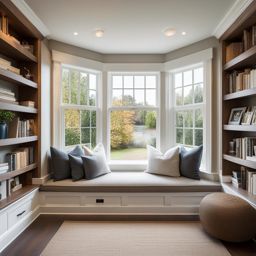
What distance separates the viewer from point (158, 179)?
2980 millimetres

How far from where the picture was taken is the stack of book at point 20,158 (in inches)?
94.1

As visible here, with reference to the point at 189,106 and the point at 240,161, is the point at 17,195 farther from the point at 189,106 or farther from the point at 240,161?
the point at 189,106

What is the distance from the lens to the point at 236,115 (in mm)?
2688

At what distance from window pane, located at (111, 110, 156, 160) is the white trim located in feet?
2.84

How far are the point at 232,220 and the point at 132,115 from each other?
2286 mm

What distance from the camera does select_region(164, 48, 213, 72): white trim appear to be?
3.02 metres

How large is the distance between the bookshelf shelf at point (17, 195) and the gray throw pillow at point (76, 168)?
51 cm

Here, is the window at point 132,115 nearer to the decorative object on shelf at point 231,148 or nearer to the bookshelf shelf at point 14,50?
the decorative object on shelf at point 231,148

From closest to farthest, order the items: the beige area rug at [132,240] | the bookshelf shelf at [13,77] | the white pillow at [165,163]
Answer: the beige area rug at [132,240] → the bookshelf shelf at [13,77] → the white pillow at [165,163]

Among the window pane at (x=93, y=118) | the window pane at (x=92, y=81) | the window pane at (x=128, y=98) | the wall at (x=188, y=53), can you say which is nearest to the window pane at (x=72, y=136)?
the window pane at (x=93, y=118)

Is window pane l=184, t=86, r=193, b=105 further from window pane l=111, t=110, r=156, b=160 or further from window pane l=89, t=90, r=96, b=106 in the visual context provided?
window pane l=89, t=90, r=96, b=106

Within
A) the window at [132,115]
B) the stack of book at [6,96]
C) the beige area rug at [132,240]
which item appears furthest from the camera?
the window at [132,115]

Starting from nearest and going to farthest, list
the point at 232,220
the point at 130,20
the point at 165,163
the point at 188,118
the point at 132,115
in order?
the point at 232,220, the point at 130,20, the point at 165,163, the point at 188,118, the point at 132,115

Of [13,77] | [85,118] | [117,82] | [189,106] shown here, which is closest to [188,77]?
[189,106]
